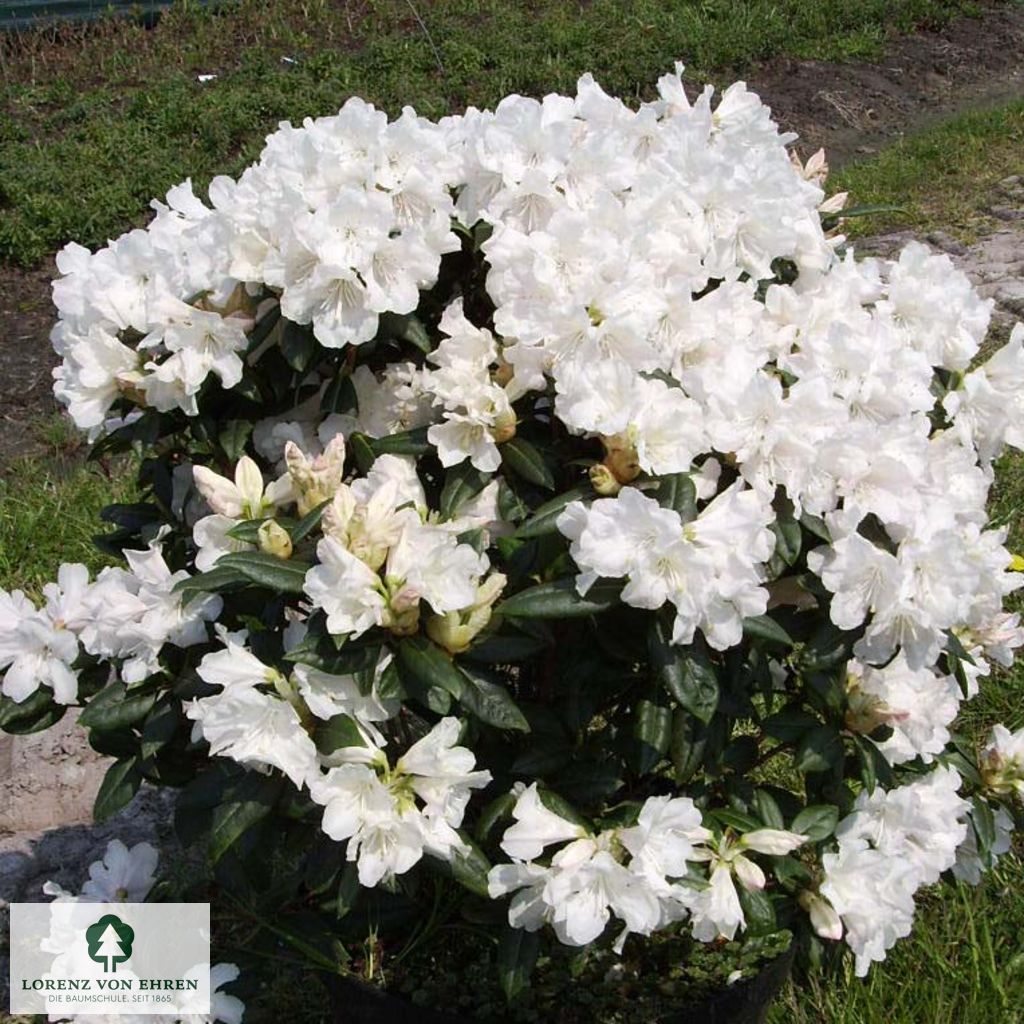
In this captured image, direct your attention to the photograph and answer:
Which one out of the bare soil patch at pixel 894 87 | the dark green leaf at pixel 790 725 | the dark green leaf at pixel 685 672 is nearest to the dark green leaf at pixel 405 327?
the dark green leaf at pixel 685 672

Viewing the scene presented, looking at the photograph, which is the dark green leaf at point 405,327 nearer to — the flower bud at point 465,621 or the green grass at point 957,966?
the flower bud at point 465,621

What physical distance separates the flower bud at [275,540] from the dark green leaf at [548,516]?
0.91ft

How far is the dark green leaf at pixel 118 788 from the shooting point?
186cm

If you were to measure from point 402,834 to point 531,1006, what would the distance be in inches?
28.7

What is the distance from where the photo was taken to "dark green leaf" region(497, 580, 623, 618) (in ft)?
5.12

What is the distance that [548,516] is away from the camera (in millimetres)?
1615

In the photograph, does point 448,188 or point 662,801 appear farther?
point 448,188

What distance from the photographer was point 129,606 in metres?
1.76

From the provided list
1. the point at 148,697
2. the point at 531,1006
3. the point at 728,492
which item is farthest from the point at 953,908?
the point at 148,697

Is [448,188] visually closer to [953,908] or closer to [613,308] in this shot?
[613,308]

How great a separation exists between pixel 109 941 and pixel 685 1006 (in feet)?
3.11

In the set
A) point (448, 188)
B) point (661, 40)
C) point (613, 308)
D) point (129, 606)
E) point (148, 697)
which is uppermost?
point (661, 40)

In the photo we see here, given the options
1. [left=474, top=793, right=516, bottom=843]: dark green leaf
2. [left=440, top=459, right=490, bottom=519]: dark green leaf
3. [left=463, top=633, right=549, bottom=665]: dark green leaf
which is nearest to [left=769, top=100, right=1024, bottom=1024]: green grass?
[left=474, top=793, right=516, bottom=843]: dark green leaf

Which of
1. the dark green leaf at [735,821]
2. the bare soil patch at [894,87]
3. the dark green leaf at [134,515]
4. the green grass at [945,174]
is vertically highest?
the bare soil patch at [894,87]
